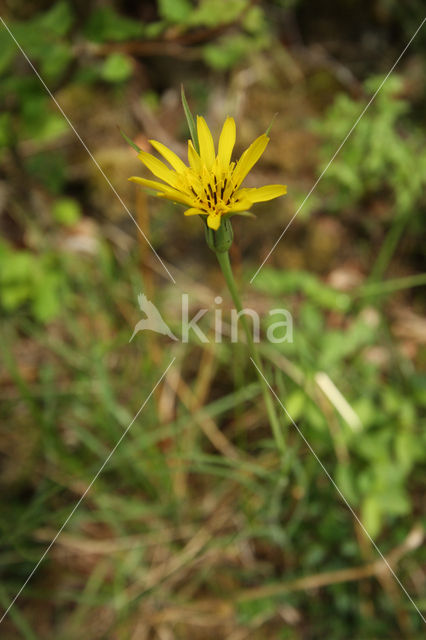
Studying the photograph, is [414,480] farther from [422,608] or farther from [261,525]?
[261,525]

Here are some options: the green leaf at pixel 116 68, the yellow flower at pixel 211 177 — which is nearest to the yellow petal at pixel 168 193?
the yellow flower at pixel 211 177

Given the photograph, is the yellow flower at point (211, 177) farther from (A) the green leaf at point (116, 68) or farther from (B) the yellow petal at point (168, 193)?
(A) the green leaf at point (116, 68)

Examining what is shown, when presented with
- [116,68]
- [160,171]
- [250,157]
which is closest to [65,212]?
[116,68]

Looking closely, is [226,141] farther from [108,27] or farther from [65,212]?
[65,212]

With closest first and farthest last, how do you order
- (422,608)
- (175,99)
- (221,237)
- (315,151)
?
(221,237) < (422,608) < (315,151) < (175,99)

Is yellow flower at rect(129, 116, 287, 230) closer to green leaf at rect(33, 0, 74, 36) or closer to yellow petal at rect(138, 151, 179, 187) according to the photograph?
yellow petal at rect(138, 151, 179, 187)

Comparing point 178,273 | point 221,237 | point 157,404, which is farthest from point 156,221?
point 221,237
